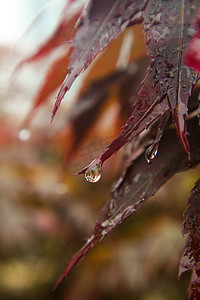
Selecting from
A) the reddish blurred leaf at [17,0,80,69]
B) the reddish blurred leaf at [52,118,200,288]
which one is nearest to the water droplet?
the reddish blurred leaf at [17,0,80,69]

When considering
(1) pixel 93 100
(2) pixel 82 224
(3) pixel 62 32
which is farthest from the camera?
(2) pixel 82 224

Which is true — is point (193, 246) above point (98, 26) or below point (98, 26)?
below

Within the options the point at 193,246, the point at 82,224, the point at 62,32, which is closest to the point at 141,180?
the point at 193,246

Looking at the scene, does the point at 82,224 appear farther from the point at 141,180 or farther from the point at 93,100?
the point at 141,180

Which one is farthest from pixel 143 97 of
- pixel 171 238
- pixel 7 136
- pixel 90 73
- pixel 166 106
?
pixel 7 136

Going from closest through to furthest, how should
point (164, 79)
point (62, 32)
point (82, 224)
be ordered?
point (164, 79) → point (62, 32) → point (82, 224)

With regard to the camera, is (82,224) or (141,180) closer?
(141,180)

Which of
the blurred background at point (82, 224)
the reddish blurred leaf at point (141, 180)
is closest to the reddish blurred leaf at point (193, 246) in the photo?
the reddish blurred leaf at point (141, 180)
